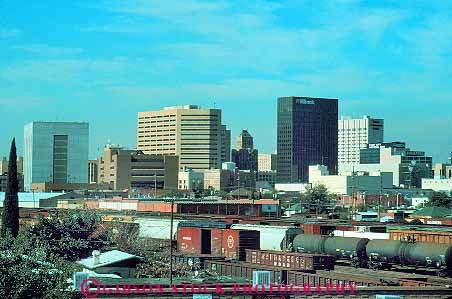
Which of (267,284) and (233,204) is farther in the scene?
(233,204)

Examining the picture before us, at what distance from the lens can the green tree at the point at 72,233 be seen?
227ft

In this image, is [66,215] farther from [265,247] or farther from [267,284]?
[267,284]

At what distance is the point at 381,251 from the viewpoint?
188 ft

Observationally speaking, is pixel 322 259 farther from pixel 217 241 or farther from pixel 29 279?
pixel 29 279

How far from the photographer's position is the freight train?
171 ft

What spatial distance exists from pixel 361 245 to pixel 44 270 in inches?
1401

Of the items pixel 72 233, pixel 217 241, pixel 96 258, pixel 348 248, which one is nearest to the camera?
pixel 96 258

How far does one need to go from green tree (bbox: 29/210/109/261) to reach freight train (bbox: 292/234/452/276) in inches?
682

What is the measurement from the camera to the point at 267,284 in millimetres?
36406

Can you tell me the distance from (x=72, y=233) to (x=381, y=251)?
99.4 ft

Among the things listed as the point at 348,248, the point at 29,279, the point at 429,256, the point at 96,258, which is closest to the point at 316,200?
the point at 348,248

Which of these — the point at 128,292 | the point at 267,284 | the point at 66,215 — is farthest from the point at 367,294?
the point at 66,215

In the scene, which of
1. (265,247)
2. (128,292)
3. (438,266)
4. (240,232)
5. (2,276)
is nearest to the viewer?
(2,276)

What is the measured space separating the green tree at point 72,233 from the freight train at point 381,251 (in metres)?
Answer: 17.3
